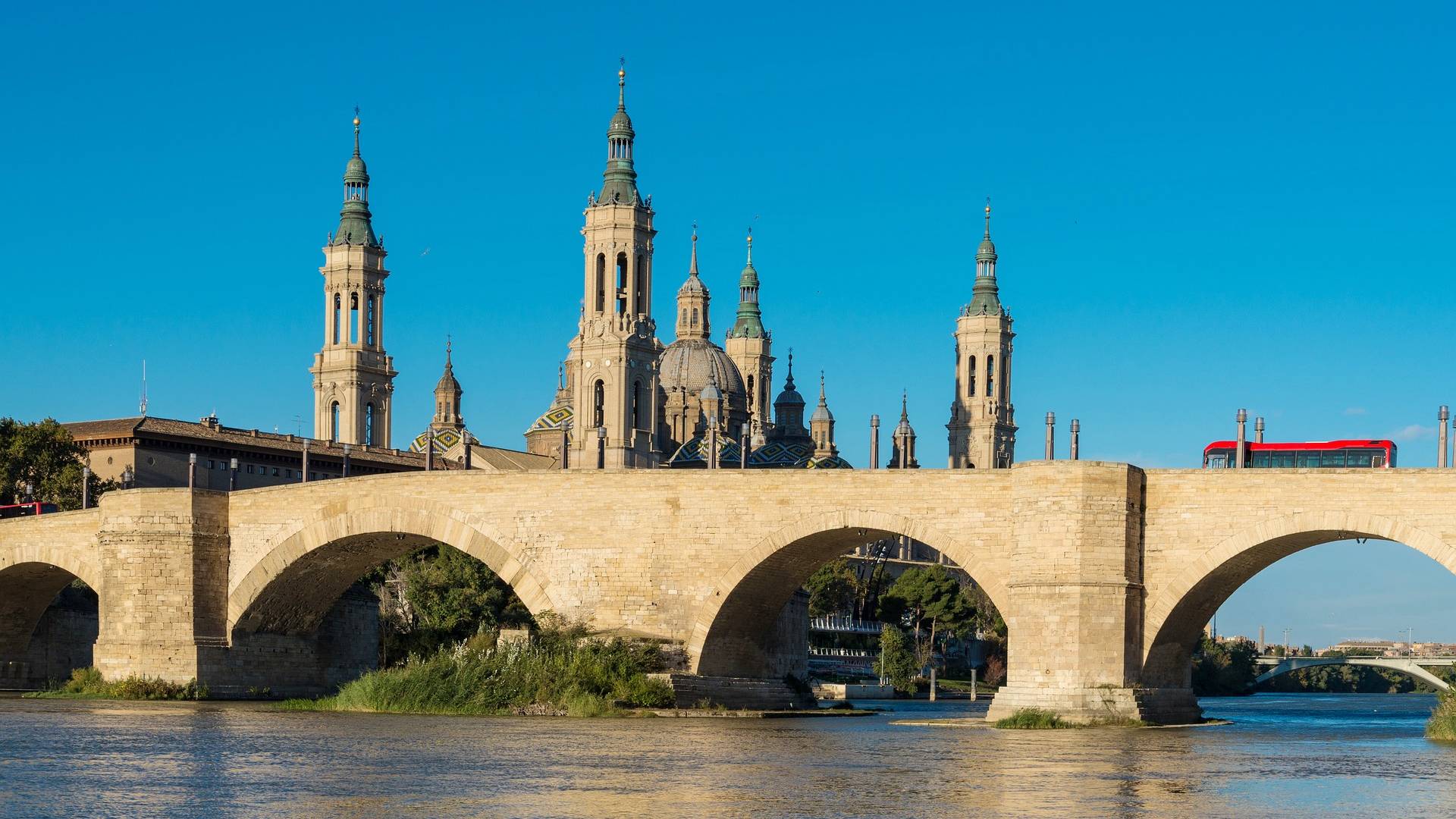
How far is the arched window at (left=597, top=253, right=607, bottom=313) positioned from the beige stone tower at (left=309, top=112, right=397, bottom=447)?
1416cm

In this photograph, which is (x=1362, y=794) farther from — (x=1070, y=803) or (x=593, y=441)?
(x=593, y=441)

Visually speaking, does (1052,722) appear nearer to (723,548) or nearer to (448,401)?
(723,548)

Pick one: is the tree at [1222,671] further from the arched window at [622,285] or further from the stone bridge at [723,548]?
the stone bridge at [723,548]

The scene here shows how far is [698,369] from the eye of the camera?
423 ft

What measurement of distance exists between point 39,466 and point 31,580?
16.7m

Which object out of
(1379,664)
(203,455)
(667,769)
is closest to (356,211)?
(203,455)

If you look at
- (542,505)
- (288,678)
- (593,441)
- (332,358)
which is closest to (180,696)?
(288,678)

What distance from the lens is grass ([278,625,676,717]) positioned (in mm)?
41094

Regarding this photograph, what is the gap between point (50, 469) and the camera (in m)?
69.3

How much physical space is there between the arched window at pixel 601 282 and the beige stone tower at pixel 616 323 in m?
0.04

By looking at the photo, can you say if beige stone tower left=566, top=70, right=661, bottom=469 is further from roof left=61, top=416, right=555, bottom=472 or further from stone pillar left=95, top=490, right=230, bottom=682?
stone pillar left=95, top=490, right=230, bottom=682

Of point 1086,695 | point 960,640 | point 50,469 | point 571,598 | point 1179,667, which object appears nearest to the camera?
point 1086,695

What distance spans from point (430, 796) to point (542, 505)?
22406mm

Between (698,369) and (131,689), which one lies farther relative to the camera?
(698,369)
